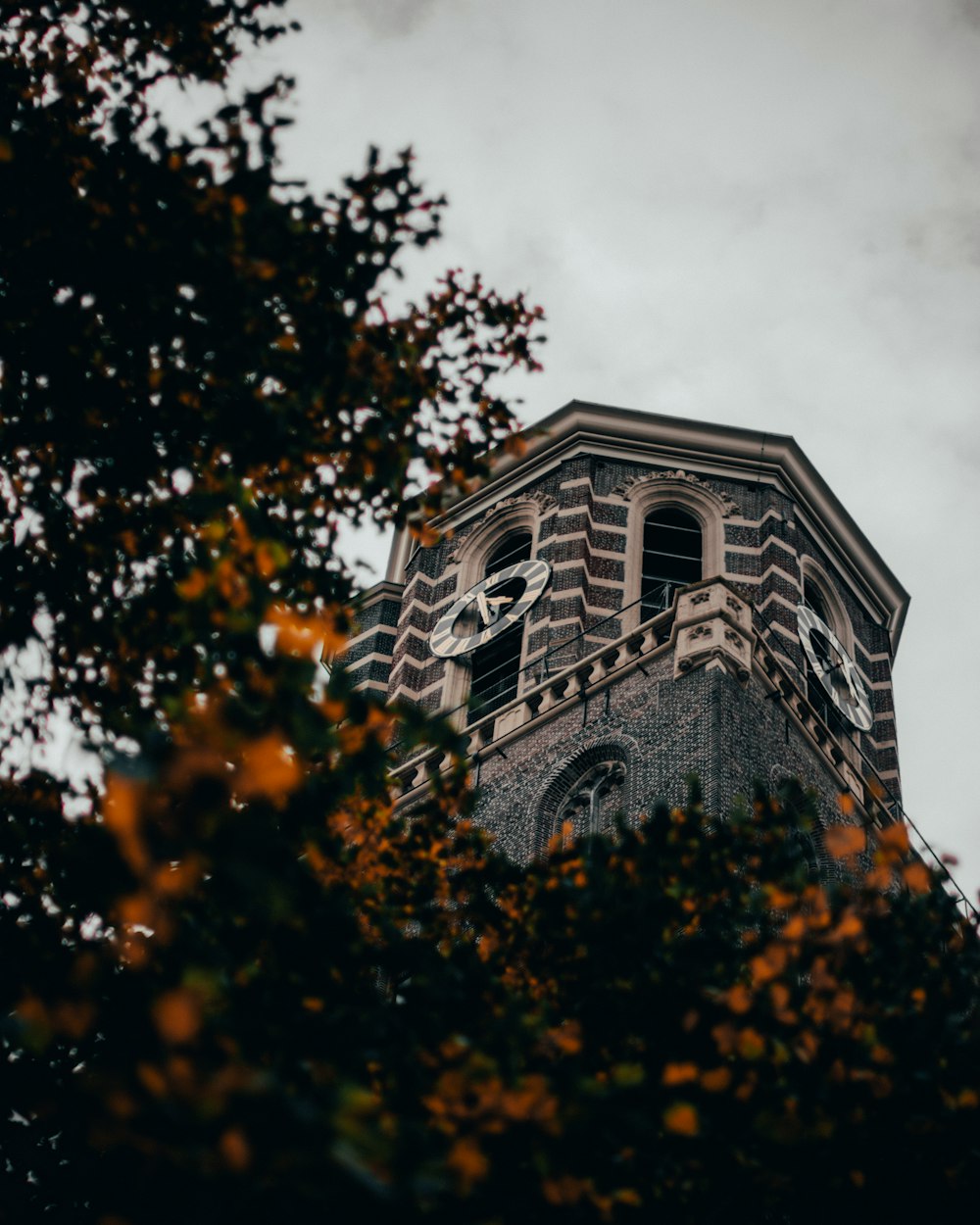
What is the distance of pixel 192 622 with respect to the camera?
511 cm

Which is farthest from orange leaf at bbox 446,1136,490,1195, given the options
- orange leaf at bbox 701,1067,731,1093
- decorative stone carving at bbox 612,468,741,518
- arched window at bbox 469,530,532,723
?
decorative stone carving at bbox 612,468,741,518

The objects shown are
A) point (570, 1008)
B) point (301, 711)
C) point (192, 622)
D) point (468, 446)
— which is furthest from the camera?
point (468, 446)

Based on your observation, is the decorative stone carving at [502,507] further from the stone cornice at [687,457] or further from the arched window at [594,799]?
the arched window at [594,799]

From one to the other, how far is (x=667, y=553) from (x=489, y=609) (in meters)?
3.71

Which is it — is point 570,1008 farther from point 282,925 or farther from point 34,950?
point 34,950

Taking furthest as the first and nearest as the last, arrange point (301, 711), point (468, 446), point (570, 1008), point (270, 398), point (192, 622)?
point (468, 446) < point (270, 398) < point (570, 1008) < point (192, 622) < point (301, 711)

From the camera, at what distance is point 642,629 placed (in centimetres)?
2139

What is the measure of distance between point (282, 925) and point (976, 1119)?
10.5ft

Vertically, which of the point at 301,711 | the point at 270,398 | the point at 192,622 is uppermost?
the point at 270,398

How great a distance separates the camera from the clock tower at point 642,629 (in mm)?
19656

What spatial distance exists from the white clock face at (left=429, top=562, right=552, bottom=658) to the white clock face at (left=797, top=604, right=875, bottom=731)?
4.91 m

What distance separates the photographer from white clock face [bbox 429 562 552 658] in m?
25.7

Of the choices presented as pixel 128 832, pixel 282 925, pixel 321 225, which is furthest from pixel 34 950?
pixel 321 225

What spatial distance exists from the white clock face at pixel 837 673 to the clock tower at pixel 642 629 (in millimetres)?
58
